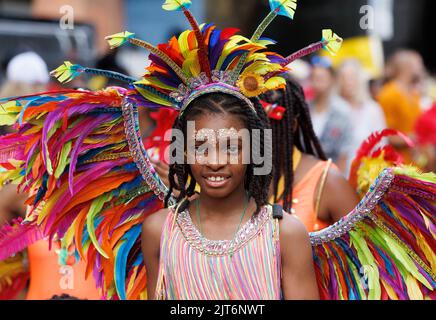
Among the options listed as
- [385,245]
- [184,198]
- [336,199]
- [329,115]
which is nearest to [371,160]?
[336,199]

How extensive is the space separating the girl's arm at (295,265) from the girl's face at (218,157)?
0.87 feet

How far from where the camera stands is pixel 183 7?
Answer: 11.8 ft

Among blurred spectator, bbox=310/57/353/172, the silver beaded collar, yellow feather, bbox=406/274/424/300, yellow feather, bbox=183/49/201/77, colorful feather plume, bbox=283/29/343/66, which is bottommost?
yellow feather, bbox=406/274/424/300

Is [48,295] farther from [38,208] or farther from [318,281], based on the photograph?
[318,281]

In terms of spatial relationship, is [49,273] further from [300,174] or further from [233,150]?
[233,150]

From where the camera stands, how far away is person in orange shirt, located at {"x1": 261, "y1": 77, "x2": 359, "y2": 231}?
4.84m

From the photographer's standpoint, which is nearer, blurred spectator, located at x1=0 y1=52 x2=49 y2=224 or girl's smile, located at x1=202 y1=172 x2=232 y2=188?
girl's smile, located at x1=202 y1=172 x2=232 y2=188

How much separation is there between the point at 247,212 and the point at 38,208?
91 centimetres

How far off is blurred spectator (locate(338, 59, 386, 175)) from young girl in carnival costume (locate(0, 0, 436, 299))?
5282 millimetres

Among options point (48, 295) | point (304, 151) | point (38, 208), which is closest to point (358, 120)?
point (304, 151)

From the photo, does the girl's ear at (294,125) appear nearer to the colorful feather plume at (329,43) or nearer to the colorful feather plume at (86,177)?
the colorful feather plume at (86,177)

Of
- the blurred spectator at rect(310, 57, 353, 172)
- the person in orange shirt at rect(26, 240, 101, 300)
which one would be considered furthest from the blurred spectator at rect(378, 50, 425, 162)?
the person in orange shirt at rect(26, 240, 101, 300)

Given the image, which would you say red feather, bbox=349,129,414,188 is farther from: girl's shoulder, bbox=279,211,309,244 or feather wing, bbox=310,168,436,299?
girl's shoulder, bbox=279,211,309,244

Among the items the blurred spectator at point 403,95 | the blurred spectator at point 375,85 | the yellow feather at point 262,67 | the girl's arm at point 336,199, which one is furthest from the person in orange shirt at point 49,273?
the blurred spectator at point 375,85
